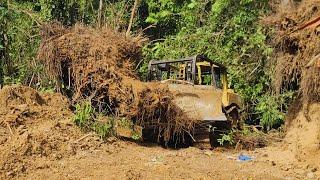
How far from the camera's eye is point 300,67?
10180mm

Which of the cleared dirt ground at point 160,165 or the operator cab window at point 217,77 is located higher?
the operator cab window at point 217,77

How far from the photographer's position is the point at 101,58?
995cm

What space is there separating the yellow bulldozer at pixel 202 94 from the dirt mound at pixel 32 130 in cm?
226

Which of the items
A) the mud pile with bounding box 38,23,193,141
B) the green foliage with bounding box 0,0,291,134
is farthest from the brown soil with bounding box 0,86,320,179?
the green foliage with bounding box 0,0,291,134

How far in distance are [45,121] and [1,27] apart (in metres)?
6.71

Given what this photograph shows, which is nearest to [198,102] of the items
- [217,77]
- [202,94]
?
[202,94]

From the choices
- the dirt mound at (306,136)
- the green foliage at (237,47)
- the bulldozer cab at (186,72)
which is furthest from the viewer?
the green foliage at (237,47)

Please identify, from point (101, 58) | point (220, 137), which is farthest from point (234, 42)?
point (101, 58)

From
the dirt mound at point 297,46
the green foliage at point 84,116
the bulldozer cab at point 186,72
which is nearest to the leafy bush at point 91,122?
the green foliage at point 84,116

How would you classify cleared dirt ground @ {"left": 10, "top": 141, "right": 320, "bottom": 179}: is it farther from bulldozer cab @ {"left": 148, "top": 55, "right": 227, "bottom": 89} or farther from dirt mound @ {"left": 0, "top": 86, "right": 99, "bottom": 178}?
bulldozer cab @ {"left": 148, "top": 55, "right": 227, "bottom": 89}

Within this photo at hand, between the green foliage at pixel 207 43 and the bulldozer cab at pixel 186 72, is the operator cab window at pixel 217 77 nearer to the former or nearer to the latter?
the bulldozer cab at pixel 186 72

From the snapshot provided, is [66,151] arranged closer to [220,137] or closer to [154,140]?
[154,140]

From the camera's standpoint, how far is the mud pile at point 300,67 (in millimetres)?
9516

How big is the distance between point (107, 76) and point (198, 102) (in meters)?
1.95
